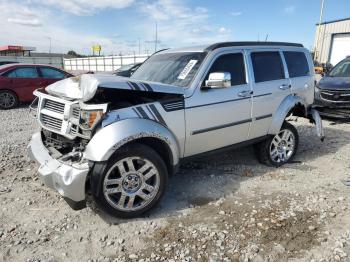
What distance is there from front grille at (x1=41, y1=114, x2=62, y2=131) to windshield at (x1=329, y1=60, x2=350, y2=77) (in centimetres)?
839

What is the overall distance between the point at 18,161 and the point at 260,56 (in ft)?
13.7

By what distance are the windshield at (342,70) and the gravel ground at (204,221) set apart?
5180 mm

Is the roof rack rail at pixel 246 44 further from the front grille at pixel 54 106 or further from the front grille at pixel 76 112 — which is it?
the front grille at pixel 54 106

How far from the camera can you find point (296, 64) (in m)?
5.58

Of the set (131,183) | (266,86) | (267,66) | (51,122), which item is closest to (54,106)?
(51,122)

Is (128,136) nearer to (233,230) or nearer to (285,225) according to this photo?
(233,230)

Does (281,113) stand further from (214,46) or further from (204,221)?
(204,221)

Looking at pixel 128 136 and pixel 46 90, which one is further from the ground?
pixel 46 90

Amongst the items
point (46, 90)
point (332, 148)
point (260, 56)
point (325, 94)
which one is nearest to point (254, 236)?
point (260, 56)

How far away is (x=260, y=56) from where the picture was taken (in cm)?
492

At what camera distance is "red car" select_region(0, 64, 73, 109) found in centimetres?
1102

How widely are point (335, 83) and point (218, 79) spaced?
630 cm

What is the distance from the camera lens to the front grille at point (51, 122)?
12.5ft

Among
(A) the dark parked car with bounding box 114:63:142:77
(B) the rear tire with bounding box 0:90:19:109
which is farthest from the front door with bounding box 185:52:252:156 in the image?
(B) the rear tire with bounding box 0:90:19:109
